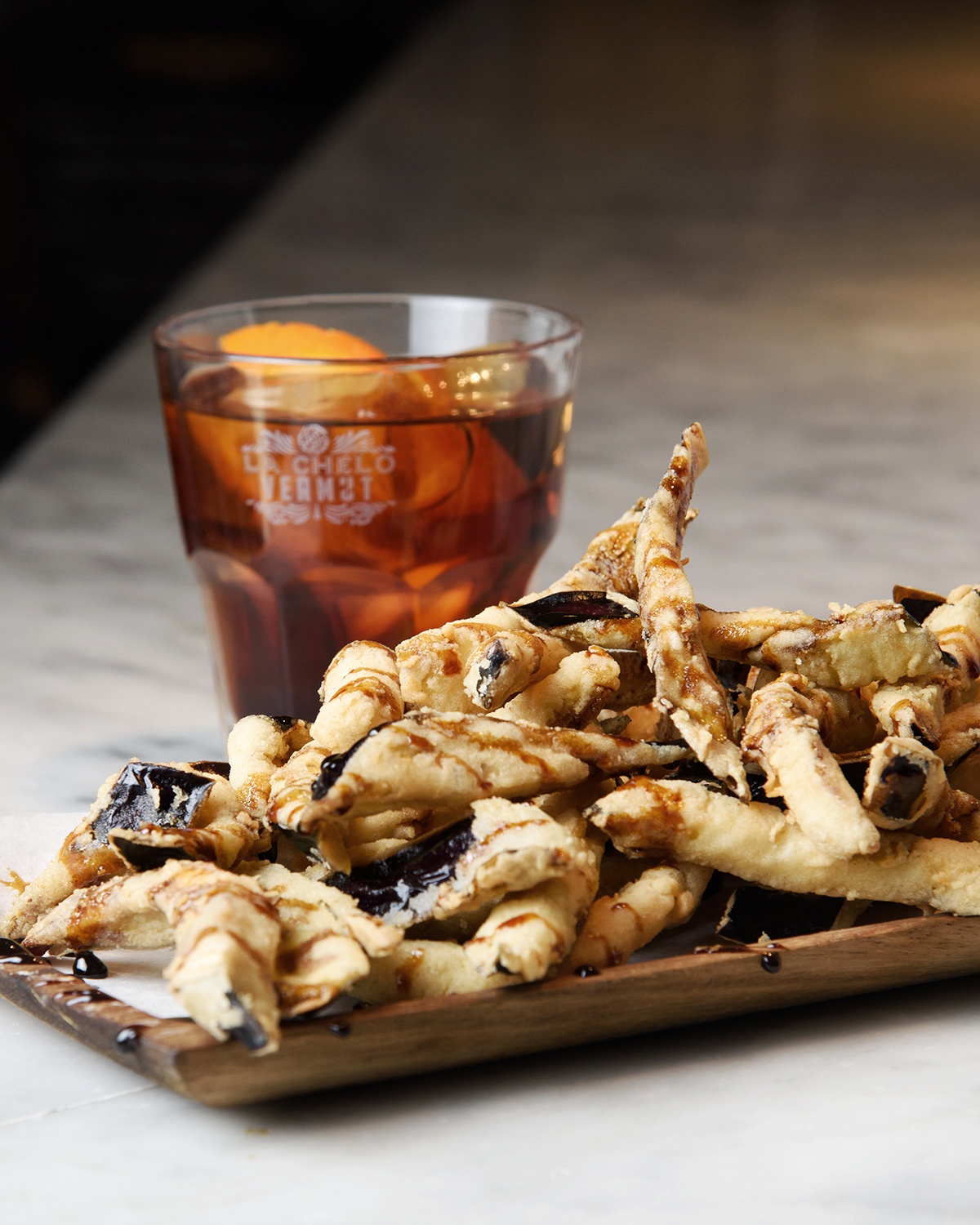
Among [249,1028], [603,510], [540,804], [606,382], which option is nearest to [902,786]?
[540,804]

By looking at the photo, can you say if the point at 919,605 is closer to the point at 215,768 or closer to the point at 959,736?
the point at 959,736

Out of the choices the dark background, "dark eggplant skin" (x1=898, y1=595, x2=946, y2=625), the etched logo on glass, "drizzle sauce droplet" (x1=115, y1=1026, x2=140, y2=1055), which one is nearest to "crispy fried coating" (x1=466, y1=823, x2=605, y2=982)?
"drizzle sauce droplet" (x1=115, y1=1026, x2=140, y2=1055)

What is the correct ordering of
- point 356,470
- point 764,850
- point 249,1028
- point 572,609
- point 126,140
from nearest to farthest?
point 249,1028 → point 764,850 → point 572,609 → point 356,470 → point 126,140

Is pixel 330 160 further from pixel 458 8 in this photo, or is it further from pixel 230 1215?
pixel 230 1215

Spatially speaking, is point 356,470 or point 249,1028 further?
point 356,470

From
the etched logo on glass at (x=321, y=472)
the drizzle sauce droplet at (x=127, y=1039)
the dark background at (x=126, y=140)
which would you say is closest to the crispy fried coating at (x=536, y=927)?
the drizzle sauce droplet at (x=127, y=1039)

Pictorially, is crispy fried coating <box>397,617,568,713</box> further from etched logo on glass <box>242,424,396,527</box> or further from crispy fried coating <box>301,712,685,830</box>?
etched logo on glass <box>242,424,396,527</box>

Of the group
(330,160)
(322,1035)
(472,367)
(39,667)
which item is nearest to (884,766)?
(322,1035)
